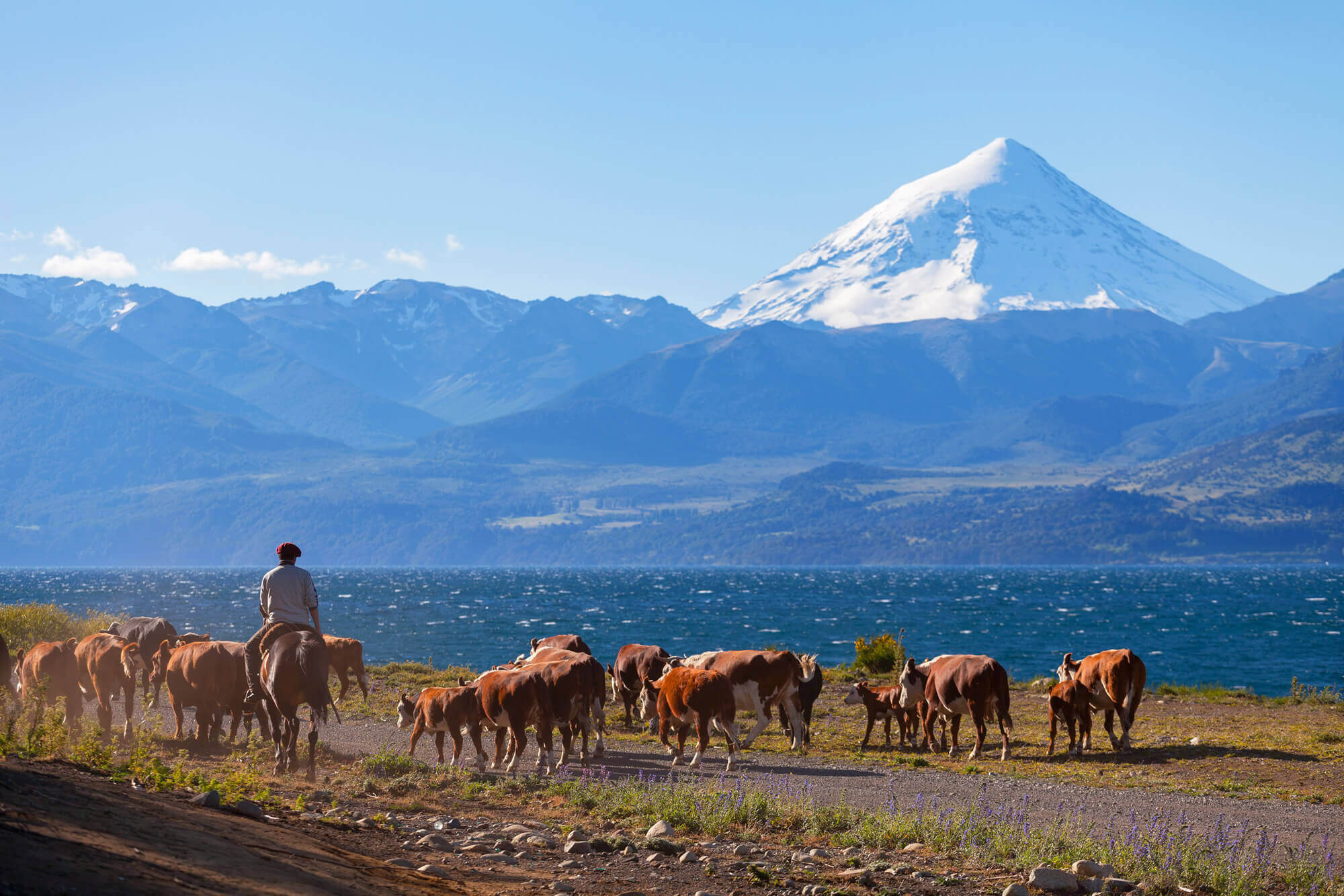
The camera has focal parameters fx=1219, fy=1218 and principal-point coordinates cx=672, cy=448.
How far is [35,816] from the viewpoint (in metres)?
8.75

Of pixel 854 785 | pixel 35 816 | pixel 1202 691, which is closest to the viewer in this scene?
pixel 35 816

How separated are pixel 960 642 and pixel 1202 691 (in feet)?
129

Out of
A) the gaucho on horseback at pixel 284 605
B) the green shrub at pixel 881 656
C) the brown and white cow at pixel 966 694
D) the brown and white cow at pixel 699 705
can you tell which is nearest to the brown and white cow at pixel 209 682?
the gaucho on horseback at pixel 284 605

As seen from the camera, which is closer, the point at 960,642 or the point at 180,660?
the point at 180,660

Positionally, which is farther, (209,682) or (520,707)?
(209,682)

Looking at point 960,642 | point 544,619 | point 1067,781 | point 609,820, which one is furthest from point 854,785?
point 544,619

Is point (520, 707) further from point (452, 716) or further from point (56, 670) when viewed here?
point (56, 670)

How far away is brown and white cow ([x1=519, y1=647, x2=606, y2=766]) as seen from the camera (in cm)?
1814

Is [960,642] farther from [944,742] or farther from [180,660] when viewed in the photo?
[180,660]

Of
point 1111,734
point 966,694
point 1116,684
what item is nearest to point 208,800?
point 966,694

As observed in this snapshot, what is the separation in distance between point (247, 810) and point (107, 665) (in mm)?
12262

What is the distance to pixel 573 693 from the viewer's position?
60.0 ft

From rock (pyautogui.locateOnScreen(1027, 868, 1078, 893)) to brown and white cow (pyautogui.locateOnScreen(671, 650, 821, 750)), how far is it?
9.76 metres

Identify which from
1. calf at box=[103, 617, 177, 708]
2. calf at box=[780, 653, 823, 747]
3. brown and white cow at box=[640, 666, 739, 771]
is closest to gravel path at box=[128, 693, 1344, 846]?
brown and white cow at box=[640, 666, 739, 771]
